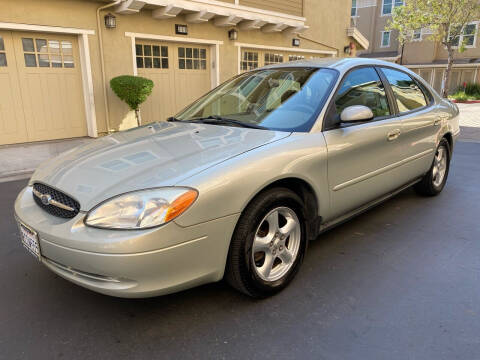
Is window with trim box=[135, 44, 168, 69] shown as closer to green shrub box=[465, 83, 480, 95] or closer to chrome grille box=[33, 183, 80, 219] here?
chrome grille box=[33, 183, 80, 219]

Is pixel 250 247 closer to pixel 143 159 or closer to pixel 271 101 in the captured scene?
pixel 143 159

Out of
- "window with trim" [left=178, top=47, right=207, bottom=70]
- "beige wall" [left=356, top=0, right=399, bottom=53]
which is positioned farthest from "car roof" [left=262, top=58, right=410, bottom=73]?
"beige wall" [left=356, top=0, right=399, bottom=53]

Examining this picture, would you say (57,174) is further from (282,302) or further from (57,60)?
(57,60)

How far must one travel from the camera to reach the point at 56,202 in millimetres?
2205

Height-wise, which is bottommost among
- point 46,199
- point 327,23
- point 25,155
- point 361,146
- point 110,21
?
point 25,155

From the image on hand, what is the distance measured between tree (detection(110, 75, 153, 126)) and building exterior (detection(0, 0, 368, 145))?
472 millimetres

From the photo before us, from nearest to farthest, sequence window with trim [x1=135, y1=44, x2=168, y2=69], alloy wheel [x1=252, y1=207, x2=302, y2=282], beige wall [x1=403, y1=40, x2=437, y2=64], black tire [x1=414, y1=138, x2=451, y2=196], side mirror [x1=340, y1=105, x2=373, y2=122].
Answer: alloy wheel [x1=252, y1=207, x2=302, y2=282] < side mirror [x1=340, y1=105, x2=373, y2=122] < black tire [x1=414, y1=138, x2=451, y2=196] < window with trim [x1=135, y1=44, x2=168, y2=69] < beige wall [x1=403, y1=40, x2=437, y2=64]

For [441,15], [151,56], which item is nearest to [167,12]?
[151,56]

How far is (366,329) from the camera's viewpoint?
2160mm

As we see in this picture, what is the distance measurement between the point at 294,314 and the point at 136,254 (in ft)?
3.46

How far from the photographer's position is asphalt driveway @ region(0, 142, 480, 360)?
2.01 m

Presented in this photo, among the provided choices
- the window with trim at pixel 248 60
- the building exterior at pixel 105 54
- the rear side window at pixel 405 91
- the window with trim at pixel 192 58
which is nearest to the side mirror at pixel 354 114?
the rear side window at pixel 405 91

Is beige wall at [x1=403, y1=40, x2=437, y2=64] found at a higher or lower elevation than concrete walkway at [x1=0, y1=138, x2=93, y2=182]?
higher

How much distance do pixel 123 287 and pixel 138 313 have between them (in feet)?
1.52
